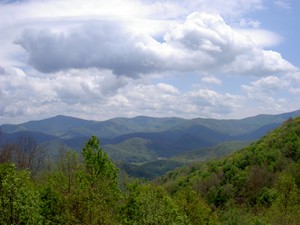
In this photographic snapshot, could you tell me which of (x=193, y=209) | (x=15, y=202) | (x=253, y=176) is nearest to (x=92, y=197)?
(x=15, y=202)

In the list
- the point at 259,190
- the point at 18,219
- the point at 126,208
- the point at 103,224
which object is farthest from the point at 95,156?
the point at 259,190

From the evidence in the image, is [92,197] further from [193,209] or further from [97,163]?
[193,209]

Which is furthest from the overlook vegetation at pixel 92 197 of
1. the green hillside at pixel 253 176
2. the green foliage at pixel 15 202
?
the green hillside at pixel 253 176

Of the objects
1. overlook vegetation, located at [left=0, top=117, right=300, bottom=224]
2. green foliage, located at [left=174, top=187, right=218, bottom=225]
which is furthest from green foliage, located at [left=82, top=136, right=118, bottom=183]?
green foliage, located at [left=174, top=187, right=218, bottom=225]

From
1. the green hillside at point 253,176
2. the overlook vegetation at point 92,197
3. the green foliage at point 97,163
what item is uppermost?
the green foliage at point 97,163

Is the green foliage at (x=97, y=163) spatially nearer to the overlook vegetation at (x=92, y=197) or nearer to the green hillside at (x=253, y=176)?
the overlook vegetation at (x=92, y=197)

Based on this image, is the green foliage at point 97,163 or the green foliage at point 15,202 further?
the green foliage at point 97,163

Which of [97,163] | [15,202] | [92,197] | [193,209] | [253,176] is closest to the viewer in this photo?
[15,202]

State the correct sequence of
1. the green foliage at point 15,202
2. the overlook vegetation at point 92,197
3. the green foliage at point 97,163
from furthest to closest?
the green foliage at point 97,163
the overlook vegetation at point 92,197
the green foliage at point 15,202

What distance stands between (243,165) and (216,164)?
93.0ft

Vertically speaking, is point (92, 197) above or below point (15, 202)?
below

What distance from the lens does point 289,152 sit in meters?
156

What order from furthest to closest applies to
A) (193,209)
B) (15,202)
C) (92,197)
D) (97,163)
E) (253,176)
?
1. (253,176)
2. (193,209)
3. (97,163)
4. (92,197)
5. (15,202)

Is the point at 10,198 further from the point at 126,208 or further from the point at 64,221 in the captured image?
the point at 126,208
